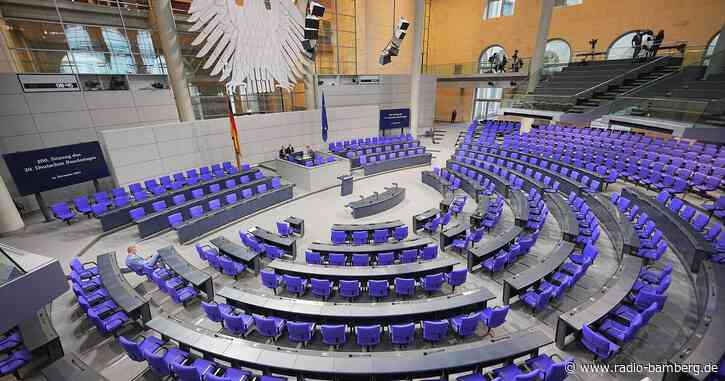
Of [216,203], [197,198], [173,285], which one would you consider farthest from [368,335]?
[197,198]

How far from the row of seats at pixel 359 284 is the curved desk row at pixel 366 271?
0.12 metres

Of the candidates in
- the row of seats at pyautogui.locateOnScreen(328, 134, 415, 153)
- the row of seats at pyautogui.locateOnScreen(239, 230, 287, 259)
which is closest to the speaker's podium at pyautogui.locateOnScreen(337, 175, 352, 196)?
the row of seats at pyautogui.locateOnScreen(328, 134, 415, 153)

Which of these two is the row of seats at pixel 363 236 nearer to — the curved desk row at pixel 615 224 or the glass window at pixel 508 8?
the curved desk row at pixel 615 224

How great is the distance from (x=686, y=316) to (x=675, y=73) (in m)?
19.5

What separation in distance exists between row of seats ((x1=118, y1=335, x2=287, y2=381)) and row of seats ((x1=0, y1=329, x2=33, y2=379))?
180 centimetres

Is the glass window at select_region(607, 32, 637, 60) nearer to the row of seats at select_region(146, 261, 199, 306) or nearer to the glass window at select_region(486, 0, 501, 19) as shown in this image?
the glass window at select_region(486, 0, 501, 19)

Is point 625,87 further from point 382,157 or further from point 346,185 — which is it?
point 346,185

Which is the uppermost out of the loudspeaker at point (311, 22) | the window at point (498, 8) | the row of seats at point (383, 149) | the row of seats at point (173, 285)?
the window at point (498, 8)

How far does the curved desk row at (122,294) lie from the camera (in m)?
6.31

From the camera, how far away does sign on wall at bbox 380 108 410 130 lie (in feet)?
78.7

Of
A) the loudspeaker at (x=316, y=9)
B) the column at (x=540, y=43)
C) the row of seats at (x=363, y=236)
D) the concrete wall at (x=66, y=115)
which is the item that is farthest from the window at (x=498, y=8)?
the concrete wall at (x=66, y=115)

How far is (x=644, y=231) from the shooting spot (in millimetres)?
8664

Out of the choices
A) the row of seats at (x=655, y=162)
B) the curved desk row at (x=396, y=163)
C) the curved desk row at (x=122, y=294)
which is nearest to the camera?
the curved desk row at (x=122, y=294)

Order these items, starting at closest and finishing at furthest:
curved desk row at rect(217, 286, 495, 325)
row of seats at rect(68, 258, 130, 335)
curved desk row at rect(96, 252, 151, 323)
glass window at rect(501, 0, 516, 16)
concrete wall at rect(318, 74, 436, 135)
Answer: curved desk row at rect(217, 286, 495, 325) → row of seats at rect(68, 258, 130, 335) → curved desk row at rect(96, 252, 151, 323) → concrete wall at rect(318, 74, 436, 135) → glass window at rect(501, 0, 516, 16)
